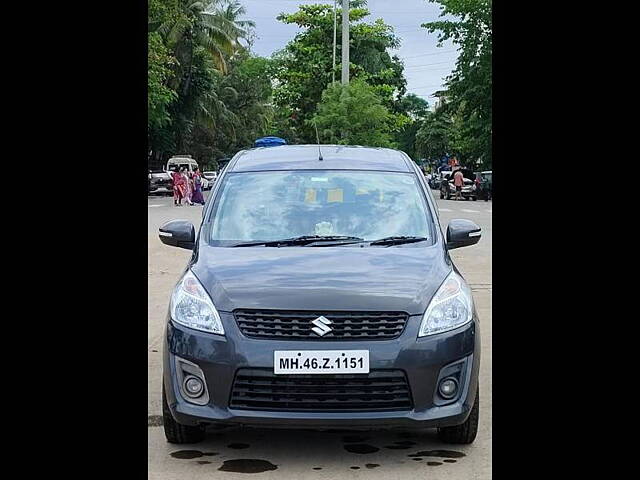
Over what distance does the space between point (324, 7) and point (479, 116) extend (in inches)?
405

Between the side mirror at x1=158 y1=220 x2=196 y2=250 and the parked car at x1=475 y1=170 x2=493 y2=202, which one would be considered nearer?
the side mirror at x1=158 y1=220 x2=196 y2=250

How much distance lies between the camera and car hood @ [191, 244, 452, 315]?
16.2 feet

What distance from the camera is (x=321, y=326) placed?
485 centimetres

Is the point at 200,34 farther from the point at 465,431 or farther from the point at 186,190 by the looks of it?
the point at 465,431

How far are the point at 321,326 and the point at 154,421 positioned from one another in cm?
168

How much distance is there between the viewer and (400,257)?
552 cm

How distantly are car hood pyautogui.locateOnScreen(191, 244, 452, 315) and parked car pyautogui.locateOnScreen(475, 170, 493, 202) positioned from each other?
38.8 metres

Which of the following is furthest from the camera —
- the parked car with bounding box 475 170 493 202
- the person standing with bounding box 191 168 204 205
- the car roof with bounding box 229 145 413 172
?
the parked car with bounding box 475 170 493 202

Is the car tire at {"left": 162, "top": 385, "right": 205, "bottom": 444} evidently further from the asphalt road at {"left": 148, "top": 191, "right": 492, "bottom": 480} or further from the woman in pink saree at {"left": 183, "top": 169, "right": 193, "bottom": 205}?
the woman in pink saree at {"left": 183, "top": 169, "right": 193, "bottom": 205}

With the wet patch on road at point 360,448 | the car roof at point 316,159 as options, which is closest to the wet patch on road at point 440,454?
the wet patch on road at point 360,448

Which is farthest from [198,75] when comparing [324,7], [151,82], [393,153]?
[393,153]

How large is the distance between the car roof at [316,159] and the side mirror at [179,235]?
632 mm

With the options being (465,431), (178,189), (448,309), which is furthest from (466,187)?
(448,309)

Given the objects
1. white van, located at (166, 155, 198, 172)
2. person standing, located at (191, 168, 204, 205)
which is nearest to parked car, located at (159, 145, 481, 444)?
person standing, located at (191, 168, 204, 205)
